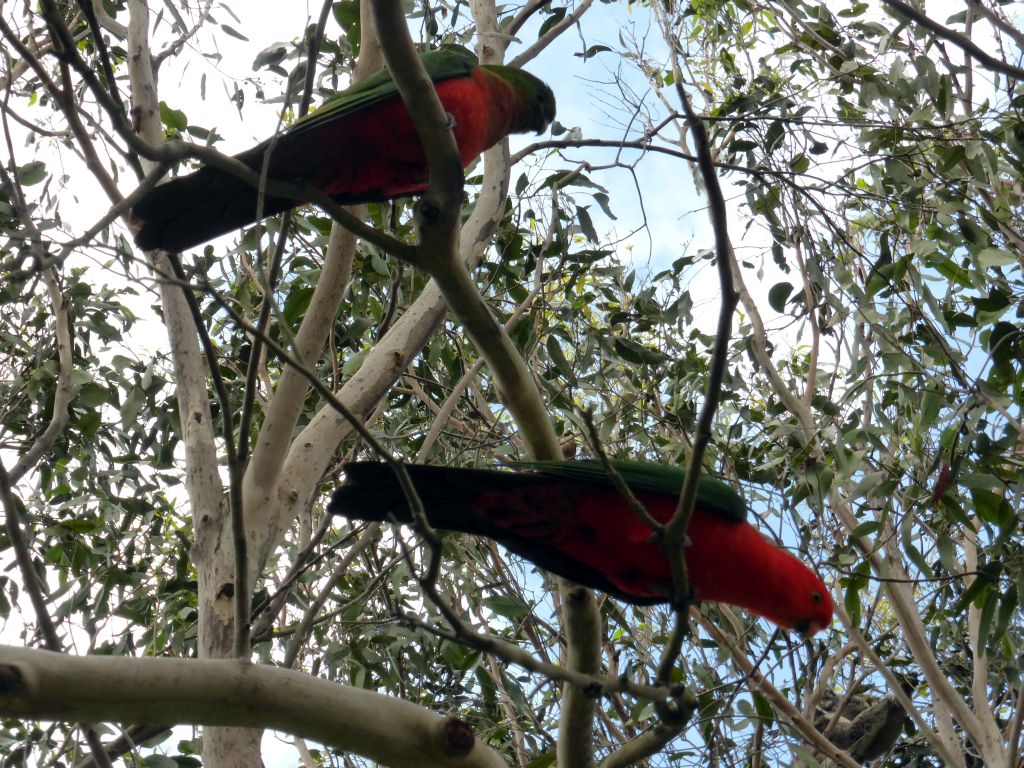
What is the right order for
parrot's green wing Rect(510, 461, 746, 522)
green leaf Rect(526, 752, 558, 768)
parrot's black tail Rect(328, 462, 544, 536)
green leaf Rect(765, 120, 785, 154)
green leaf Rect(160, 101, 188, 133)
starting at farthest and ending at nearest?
1. green leaf Rect(765, 120, 785, 154)
2. green leaf Rect(160, 101, 188, 133)
3. parrot's green wing Rect(510, 461, 746, 522)
4. green leaf Rect(526, 752, 558, 768)
5. parrot's black tail Rect(328, 462, 544, 536)

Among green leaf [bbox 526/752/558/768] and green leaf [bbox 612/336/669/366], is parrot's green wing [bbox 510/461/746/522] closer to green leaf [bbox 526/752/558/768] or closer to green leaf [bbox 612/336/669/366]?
green leaf [bbox 526/752/558/768]

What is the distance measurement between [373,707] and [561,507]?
1258 millimetres

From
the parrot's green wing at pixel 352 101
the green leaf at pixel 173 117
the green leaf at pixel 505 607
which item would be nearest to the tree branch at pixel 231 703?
the parrot's green wing at pixel 352 101

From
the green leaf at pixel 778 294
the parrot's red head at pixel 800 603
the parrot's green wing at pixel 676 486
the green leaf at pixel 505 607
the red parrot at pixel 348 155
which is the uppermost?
the green leaf at pixel 778 294

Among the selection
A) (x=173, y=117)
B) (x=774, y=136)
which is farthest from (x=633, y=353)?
(x=173, y=117)

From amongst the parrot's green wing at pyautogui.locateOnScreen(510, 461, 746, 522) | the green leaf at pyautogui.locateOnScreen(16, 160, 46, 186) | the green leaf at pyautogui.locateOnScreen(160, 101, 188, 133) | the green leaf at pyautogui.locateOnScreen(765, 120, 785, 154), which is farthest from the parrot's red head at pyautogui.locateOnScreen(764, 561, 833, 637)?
the green leaf at pyautogui.locateOnScreen(16, 160, 46, 186)

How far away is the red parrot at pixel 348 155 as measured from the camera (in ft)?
9.44

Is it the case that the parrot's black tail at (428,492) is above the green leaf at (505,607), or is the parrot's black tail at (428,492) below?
below

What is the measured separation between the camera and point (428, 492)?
2.75 metres

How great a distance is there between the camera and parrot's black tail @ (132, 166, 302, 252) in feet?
9.33

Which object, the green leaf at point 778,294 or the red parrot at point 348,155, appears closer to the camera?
the red parrot at point 348,155

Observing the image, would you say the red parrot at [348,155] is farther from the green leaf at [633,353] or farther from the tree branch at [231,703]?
the tree branch at [231,703]

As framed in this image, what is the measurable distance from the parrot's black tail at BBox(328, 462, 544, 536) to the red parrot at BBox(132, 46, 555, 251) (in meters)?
0.93

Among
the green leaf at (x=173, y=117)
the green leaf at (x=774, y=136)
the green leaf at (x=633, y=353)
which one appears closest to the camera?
the green leaf at (x=173, y=117)
